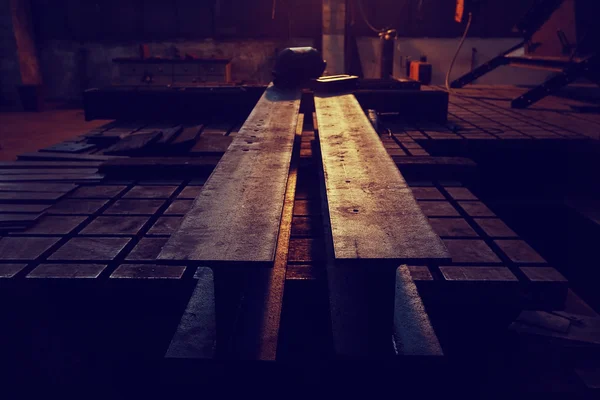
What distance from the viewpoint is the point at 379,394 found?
5.33 ft

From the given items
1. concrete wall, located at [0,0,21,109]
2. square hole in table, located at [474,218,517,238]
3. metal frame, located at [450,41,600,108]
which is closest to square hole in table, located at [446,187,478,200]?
square hole in table, located at [474,218,517,238]

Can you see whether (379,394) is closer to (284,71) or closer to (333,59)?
(284,71)

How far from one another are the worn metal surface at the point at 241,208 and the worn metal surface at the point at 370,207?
19 centimetres

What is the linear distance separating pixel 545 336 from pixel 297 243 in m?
1.93

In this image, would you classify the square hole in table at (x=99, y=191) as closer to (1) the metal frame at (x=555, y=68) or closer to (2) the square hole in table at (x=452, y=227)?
(2) the square hole in table at (x=452, y=227)

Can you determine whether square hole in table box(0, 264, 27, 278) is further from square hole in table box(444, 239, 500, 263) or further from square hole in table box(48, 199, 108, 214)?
square hole in table box(444, 239, 500, 263)

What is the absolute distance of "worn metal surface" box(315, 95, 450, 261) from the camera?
136cm

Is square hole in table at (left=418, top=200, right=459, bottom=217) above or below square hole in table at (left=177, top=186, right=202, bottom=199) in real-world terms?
below

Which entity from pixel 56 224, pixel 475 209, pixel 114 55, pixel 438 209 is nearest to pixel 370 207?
pixel 438 209

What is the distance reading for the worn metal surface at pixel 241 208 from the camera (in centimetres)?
138

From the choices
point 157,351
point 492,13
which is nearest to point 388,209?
point 157,351

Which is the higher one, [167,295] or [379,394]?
[167,295]

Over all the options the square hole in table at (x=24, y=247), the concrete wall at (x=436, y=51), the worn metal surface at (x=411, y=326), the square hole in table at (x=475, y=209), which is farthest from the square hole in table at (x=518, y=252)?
the concrete wall at (x=436, y=51)

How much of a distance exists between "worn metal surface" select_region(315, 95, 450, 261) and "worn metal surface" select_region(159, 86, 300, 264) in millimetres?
194
